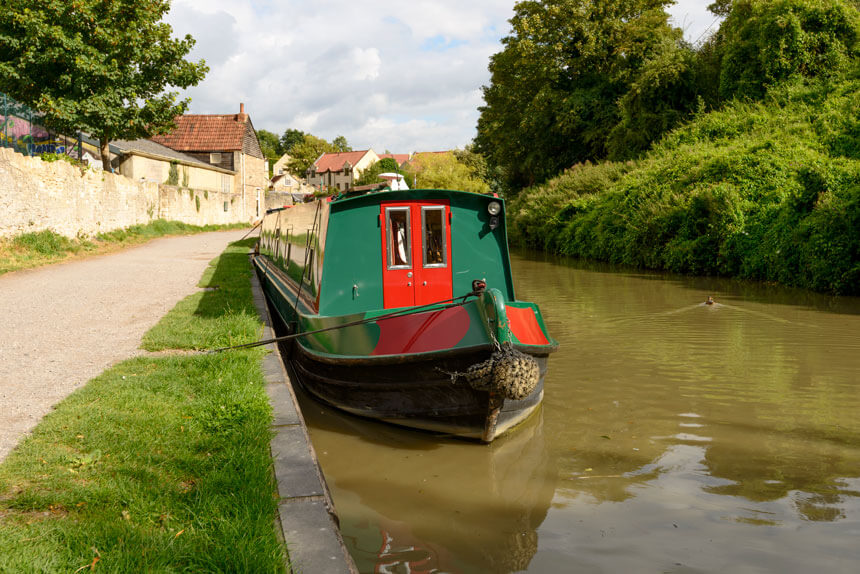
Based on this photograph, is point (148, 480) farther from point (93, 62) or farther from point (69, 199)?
point (93, 62)

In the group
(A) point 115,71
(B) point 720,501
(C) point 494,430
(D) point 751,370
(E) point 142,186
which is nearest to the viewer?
(B) point 720,501

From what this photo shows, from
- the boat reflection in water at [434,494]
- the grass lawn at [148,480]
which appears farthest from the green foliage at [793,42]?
the grass lawn at [148,480]

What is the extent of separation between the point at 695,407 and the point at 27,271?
12.9 metres

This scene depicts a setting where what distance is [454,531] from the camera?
407 cm

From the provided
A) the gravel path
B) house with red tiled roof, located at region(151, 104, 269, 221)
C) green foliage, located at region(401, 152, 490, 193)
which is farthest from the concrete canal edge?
green foliage, located at region(401, 152, 490, 193)

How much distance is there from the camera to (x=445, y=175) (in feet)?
183

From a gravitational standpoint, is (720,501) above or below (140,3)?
below

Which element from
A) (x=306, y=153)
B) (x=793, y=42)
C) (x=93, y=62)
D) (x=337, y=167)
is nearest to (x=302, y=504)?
(x=93, y=62)

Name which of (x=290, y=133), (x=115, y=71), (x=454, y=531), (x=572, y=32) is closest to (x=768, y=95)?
(x=572, y=32)

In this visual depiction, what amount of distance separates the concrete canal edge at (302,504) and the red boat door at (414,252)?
192 cm

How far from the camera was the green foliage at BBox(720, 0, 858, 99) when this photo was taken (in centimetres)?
2192

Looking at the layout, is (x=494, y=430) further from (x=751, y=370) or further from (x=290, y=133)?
(x=290, y=133)

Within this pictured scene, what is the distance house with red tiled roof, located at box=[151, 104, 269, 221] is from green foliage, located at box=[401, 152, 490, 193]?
12.8 meters

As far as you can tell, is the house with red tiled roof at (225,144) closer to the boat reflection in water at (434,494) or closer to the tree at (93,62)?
the tree at (93,62)
